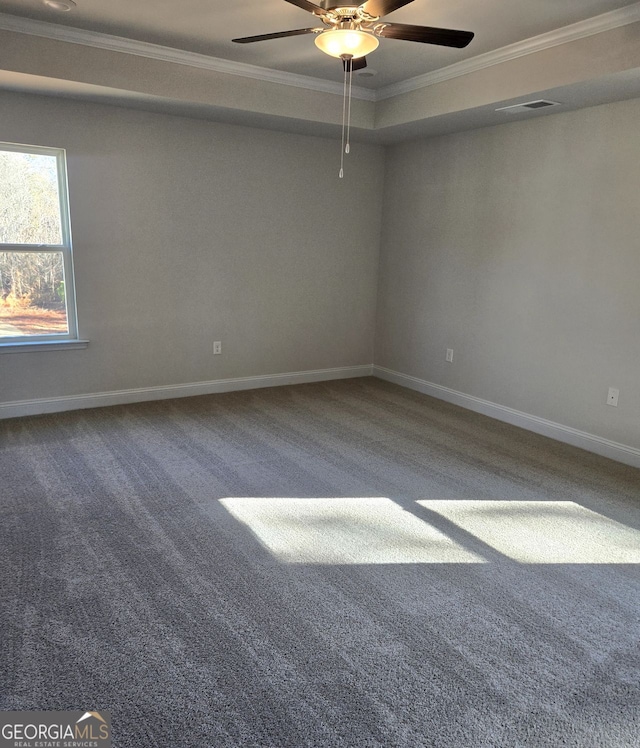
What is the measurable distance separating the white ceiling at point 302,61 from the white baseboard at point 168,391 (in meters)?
2.28

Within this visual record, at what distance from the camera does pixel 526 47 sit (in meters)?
3.46

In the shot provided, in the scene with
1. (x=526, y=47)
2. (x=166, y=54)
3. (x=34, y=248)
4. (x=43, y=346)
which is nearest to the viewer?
(x=526, y=47)

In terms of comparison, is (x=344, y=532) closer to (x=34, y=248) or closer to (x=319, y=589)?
(x=319, y=589)

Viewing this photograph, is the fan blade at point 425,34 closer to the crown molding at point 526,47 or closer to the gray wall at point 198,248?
the crown molding at point 526,47

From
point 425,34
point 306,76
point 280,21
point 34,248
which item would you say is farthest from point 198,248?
point 425,34

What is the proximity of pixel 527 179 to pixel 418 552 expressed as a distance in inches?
122

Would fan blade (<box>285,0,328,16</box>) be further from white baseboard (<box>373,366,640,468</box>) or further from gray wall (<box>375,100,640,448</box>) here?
white baseboard (<box>373,366,640,468</box>)

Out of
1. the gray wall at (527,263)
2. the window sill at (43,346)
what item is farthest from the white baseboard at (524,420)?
the window sill at (43,346)

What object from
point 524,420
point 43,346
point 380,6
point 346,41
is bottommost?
point 524,420

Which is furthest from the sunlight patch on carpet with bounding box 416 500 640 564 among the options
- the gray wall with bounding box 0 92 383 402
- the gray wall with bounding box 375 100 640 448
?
the gray wall with bounding box 0 92 383 402

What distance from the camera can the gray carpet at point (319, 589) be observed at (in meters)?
1.74

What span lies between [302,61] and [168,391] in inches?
113

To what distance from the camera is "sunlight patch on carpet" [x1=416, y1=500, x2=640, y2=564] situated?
2689mm

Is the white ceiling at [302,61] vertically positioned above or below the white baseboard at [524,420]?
above
